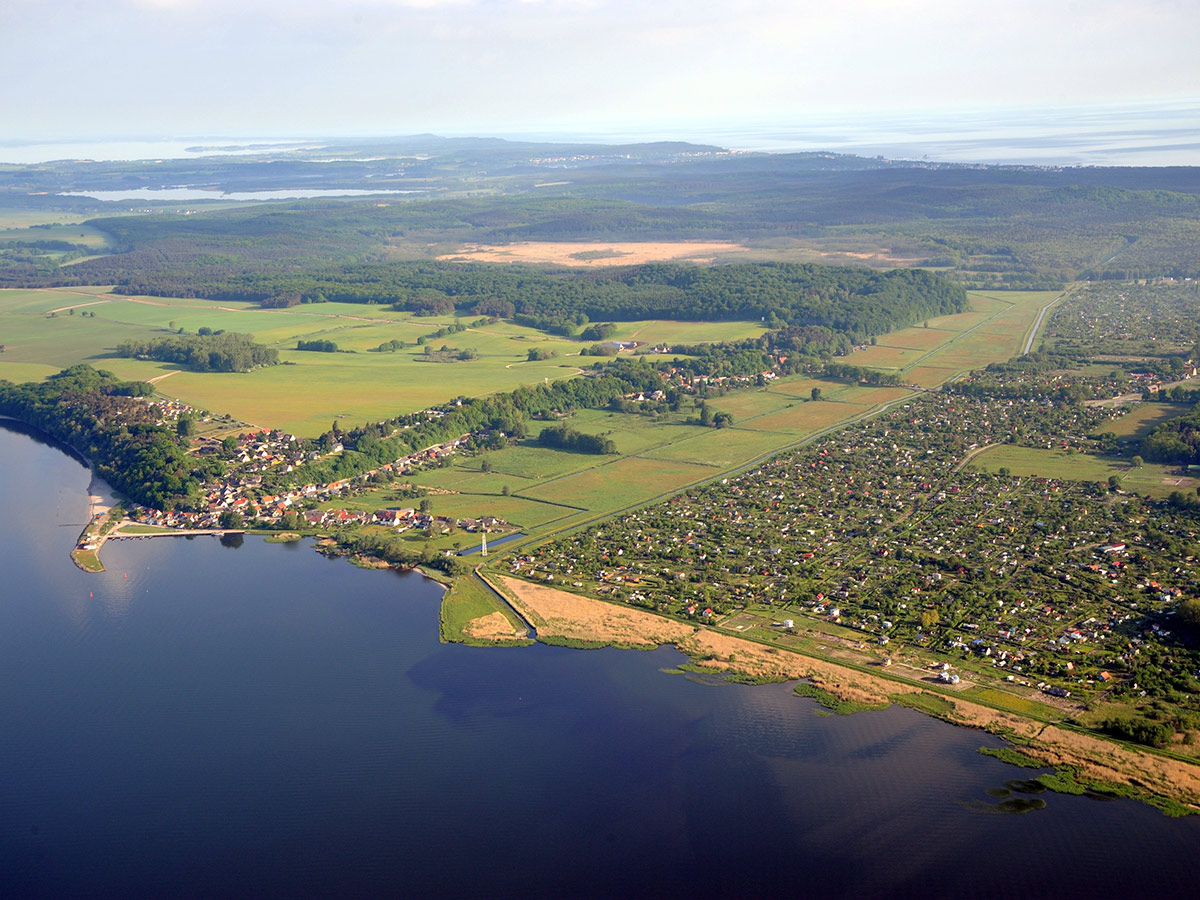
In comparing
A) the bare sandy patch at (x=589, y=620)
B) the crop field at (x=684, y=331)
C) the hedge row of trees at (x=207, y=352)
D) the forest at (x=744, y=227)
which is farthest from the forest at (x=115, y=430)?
the forest at (x=744, y=227)

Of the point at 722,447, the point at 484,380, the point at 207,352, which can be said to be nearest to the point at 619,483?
the point at 722,447

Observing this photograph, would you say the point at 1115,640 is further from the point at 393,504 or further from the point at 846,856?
the point at 393,504

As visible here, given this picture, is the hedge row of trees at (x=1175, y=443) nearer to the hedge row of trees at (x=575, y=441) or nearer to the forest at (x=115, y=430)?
the hedge row of trees at (x=575, y=441)

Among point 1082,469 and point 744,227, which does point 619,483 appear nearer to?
point 1082,469

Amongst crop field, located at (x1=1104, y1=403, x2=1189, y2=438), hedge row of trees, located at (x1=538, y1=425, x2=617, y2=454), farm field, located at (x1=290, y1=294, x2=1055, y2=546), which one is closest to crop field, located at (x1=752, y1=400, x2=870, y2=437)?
farm field, located at (x1=290, y1=294, x2=1055, y2=546)

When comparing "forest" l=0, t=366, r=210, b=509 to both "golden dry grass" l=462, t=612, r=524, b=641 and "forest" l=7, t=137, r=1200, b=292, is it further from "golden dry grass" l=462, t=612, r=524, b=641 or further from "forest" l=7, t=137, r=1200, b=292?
"forest" l=7, t=137, r=1200, b=292

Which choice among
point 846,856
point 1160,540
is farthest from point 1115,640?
point 846,856
